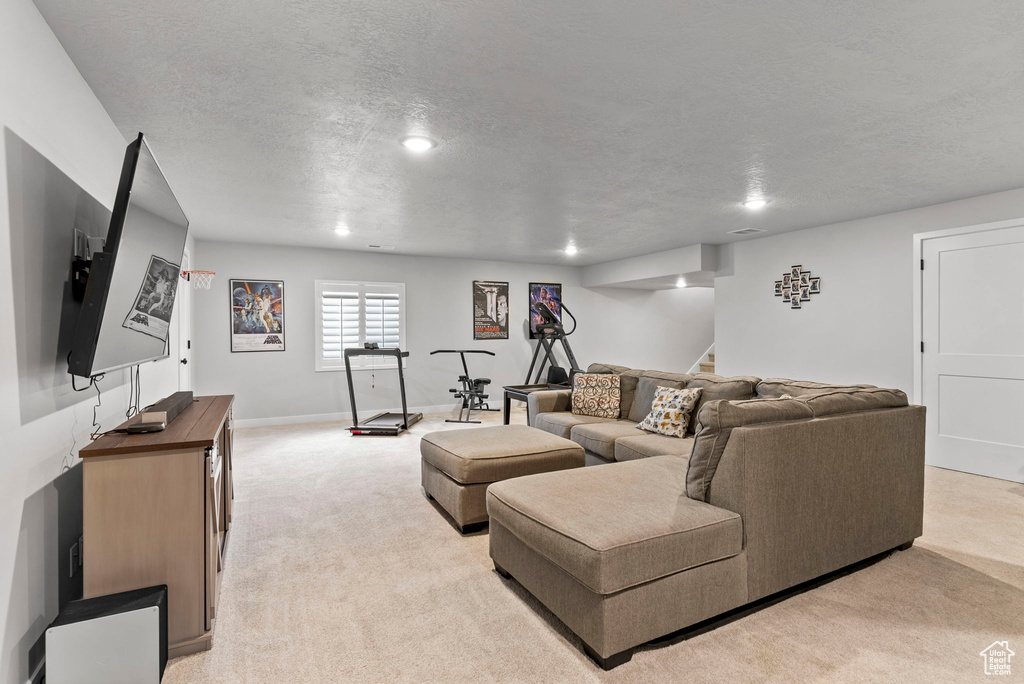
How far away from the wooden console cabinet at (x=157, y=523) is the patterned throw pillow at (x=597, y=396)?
10.2 ft

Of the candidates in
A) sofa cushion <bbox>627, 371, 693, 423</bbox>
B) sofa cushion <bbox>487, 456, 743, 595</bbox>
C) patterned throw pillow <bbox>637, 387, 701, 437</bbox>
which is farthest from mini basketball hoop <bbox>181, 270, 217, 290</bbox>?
patterned throw pillow <bbox>637, 387, 701, 437</bbox>

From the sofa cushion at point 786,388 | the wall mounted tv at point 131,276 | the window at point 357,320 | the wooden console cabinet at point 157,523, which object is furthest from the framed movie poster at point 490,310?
the wooden console cabinet at point 157,523

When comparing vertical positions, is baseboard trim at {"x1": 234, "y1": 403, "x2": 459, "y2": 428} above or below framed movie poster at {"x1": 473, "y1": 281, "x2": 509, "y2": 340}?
below

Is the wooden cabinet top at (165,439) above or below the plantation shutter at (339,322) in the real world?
below

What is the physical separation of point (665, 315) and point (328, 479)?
7.10 metres

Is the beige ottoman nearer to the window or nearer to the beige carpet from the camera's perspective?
the beige carpet

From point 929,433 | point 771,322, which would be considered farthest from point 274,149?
point 929,433

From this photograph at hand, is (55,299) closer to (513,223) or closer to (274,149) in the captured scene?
(274,149)

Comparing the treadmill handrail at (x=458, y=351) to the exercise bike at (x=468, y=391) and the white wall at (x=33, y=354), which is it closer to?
the exercise bike at (x=468, y=391)

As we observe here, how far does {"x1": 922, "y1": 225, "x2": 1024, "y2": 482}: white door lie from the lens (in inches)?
154

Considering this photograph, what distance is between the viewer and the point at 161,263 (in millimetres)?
2301

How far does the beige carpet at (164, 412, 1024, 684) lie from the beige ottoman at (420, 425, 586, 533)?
0.56 feet

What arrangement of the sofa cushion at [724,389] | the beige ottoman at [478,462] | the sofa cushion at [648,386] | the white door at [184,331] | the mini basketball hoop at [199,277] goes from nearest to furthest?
the beige ottoman at [478,462] → the sofa cushion at [724,389] → the sofa cushion at [648,386] → the mini basketball hoop at [199,277] → the white door at [184,331]

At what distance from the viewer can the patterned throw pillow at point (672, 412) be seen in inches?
140
